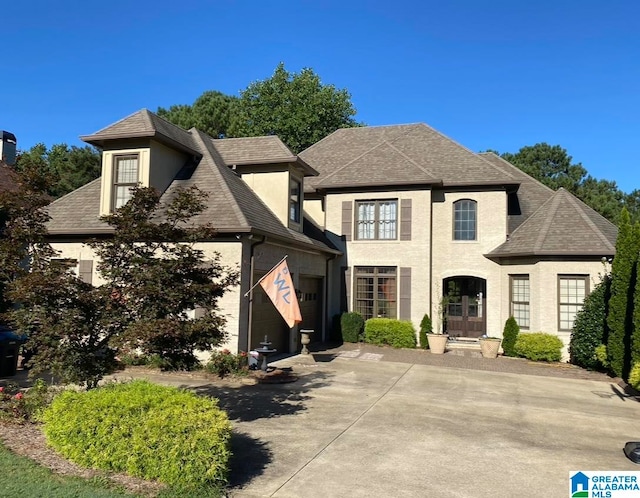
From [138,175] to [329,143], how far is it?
40.8 ft

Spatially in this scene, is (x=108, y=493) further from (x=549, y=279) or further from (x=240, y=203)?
(x=549, y=279)

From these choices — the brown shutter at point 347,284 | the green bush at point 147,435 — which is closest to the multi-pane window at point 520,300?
the brown shutter at point 347,284

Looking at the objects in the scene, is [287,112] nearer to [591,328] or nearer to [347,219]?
[347,219]

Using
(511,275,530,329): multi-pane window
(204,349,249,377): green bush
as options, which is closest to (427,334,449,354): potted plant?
(511,275,530,329): multi-pane window

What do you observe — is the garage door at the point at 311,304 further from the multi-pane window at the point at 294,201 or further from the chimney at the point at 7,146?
the chimney at the point at 7,146

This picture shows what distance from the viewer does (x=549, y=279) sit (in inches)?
651

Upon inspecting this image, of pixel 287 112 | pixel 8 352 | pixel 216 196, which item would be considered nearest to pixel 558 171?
pixel 287 112

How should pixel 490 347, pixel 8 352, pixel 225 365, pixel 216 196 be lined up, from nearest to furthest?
pixel 8 352
pixel 225 365
pixel 216 196
pixel 490 347

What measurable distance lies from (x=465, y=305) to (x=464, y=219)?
3768 mm

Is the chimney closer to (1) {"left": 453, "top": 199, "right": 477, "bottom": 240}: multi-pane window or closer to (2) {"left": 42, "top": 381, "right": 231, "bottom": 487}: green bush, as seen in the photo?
(2) {"left": 42, "top": 381, "right": 231, "bottom": 487}: green bush

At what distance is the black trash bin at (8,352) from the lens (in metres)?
10.9

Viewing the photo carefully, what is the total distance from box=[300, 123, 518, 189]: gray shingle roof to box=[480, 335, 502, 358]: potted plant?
20.4ft

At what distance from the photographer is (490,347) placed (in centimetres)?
1680

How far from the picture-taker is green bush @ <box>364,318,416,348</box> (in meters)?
18.4
